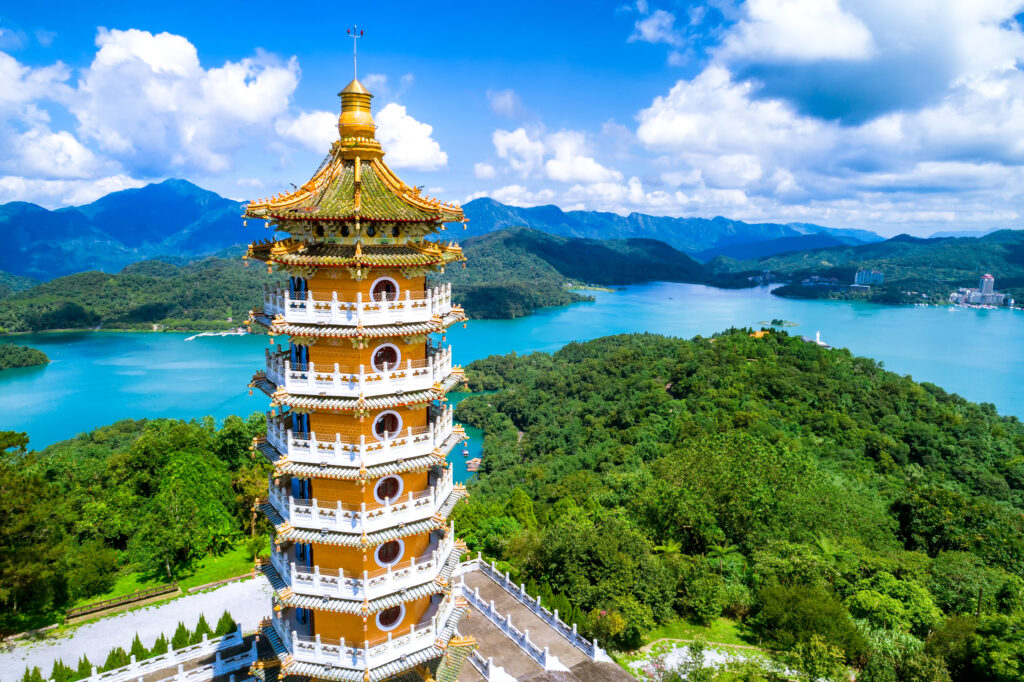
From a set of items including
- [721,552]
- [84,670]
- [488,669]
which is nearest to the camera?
[488,669]

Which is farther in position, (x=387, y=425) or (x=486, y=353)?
(x=486, y=353)

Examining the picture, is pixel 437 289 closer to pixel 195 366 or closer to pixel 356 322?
pixel 356 322

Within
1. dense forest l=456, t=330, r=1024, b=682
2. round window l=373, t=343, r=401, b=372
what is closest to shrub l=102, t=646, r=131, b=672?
dense forest l=456, t=330, r=1024, b=682

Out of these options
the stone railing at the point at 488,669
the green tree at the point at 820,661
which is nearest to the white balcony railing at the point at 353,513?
the stone railing at the point at 488,669

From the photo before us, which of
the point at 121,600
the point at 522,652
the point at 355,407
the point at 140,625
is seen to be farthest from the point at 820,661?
the point at 121,600

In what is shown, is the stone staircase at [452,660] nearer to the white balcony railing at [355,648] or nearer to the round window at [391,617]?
the white balcony railing at [355,648]

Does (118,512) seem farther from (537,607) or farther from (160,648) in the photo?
(537,607)

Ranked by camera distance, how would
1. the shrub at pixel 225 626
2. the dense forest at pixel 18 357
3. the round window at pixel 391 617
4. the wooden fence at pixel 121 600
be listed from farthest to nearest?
the dense forest at pixel 18 357, the wooden fence at pixel 121 600, the shrub at pixel 225 626, the round window at pixel 391 617
